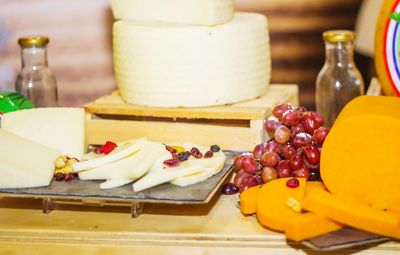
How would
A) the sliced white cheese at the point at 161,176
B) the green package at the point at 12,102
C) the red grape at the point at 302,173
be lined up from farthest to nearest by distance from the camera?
the green package at the point at 12,102, the red grape at the point at 302,173, the sliced white cheese at the point at 161,176

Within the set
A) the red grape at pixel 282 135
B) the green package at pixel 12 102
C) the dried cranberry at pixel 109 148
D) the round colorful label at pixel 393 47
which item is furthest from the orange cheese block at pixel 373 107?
the green package at pixel 12 102

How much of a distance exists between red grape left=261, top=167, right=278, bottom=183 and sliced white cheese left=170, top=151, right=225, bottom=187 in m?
0.08

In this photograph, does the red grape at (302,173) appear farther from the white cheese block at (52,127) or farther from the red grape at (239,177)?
the white cheese block at (52,127)

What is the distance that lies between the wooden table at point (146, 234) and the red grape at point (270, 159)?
0.12 meters

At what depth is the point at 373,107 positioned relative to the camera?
1.25 meters

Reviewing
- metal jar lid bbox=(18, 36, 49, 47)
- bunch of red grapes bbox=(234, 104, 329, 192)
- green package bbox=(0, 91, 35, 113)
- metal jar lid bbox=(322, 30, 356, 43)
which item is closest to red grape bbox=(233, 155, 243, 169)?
bunch of red grapes bbox=(234, 104, 329, 192)

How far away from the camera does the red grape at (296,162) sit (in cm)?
134

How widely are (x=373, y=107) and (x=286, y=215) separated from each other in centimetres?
27

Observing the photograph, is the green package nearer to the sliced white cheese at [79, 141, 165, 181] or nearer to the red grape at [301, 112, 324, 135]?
the sliced white cheese at [79, 141, 165, 181]

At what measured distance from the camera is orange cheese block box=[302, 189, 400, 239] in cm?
112

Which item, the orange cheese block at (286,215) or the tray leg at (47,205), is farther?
the tray leg at (47,205)

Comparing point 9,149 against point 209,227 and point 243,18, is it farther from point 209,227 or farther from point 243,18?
point 243,18

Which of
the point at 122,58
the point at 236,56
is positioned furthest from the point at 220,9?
the point at 122,58

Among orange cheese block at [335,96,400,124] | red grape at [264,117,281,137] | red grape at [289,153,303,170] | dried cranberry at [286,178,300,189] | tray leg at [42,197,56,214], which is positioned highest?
orange cheese block at [335,96,400,124]
